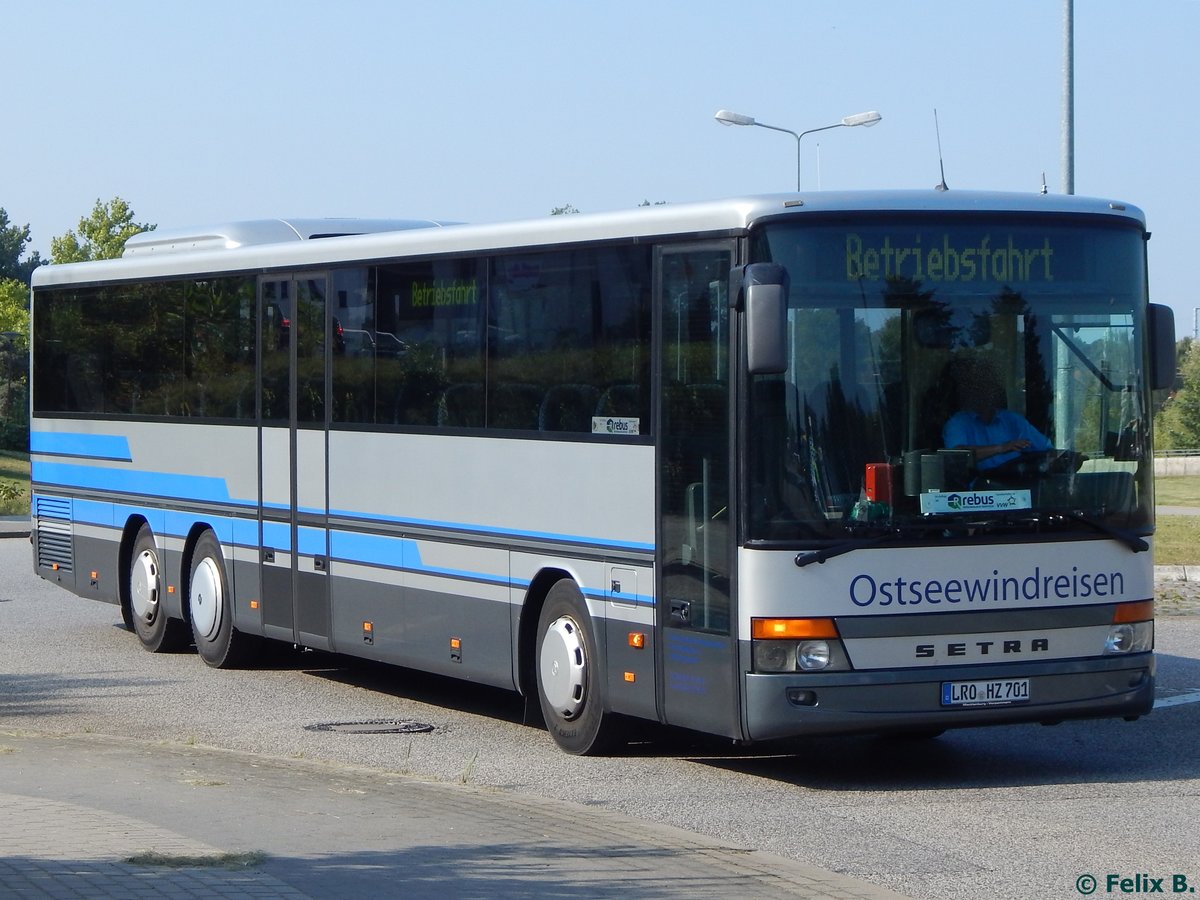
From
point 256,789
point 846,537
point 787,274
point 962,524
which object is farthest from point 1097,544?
point 256,789

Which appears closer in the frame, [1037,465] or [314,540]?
[1037,465]

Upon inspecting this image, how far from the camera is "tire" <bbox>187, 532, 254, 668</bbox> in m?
15.4

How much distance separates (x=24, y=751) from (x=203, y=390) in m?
5.17

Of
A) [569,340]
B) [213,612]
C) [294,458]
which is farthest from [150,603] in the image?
[569,340]

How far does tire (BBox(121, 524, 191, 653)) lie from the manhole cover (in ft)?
13.4

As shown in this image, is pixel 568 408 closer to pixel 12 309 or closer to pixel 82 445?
pixel 82 445

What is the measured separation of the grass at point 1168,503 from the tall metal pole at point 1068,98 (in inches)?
152

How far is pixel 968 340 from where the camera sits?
399 inches

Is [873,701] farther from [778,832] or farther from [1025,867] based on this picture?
[1025,867]

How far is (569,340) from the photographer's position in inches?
445

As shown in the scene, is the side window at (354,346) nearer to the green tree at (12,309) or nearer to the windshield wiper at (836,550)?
the windshield wiper at (836,550)

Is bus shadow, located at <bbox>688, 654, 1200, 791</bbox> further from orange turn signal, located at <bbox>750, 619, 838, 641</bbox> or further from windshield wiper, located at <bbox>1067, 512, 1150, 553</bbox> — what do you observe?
windshield wiper, located at <bbox>1067, 512, 1150, 553</bbox>

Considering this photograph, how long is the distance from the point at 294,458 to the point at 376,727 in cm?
258

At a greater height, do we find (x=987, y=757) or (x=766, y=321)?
(x=766, y=321)
